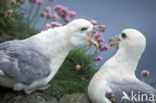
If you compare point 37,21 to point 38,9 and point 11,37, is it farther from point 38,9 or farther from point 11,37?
point 11,37

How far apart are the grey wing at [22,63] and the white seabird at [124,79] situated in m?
0.77

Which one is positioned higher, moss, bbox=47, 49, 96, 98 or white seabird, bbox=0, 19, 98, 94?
white seabird, bbox=0, 19, 98, 94

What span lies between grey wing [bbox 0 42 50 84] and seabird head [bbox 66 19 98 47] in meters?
0.50

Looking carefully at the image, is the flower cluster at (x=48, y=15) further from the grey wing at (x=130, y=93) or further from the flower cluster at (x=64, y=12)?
the grey wing at (x=130, y=93)

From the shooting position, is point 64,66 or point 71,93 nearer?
point 71,93

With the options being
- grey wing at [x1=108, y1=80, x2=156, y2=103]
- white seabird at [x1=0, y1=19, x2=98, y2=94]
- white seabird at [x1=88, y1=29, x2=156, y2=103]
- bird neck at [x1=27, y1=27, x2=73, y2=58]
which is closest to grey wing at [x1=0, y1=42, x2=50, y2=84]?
white seabird at [x1=0, y1=19, x2=98, y2=94]

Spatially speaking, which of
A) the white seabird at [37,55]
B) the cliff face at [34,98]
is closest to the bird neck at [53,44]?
the white seabird at [37,55]

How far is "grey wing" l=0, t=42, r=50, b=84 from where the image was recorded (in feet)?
14.1

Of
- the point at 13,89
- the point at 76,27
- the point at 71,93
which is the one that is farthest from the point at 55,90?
the point at 76,27

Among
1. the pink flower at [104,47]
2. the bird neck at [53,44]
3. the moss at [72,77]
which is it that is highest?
the bird neck at [53,44]

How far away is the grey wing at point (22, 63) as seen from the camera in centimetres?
431

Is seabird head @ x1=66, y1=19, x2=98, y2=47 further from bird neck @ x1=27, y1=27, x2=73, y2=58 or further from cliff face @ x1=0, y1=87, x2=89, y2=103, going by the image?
cliff face @ x1=0, y1=87, x2=89, y2=103

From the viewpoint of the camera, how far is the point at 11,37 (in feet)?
21.1

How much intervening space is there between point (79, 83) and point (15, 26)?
7.09 ft
